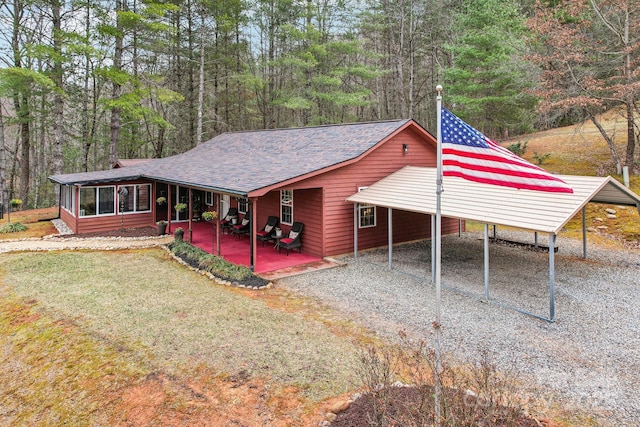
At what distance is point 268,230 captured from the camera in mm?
13305

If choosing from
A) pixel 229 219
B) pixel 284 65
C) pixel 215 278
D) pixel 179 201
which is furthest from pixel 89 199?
pixel 284 65

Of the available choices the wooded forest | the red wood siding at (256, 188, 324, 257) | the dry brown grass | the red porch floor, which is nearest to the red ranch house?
the red wood siding at (256, 188, 324, 257)

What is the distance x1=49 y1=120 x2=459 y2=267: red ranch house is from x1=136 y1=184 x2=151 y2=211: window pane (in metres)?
0.04

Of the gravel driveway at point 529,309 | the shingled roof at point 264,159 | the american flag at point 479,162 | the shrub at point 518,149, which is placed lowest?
the gravel driveway at point 529,309

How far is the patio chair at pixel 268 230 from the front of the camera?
1279 cm

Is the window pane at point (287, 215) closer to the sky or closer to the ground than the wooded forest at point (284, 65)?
closer to the ground

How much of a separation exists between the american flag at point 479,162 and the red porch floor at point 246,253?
662cm

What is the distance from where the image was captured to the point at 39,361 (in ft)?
18.9

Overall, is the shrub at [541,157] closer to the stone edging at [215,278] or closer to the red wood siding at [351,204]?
the red wood siding at [351,204]

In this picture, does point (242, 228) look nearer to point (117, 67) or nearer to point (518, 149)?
point (117, 67)

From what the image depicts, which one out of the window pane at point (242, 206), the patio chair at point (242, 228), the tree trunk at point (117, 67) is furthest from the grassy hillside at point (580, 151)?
the tree trunk at point (117, 67)

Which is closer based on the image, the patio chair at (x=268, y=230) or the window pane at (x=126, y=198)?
the patio chair at (x=268, y=230)

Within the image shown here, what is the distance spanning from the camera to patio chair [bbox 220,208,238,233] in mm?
14673

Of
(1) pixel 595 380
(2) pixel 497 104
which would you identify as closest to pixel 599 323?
(1) pixel 595 380
